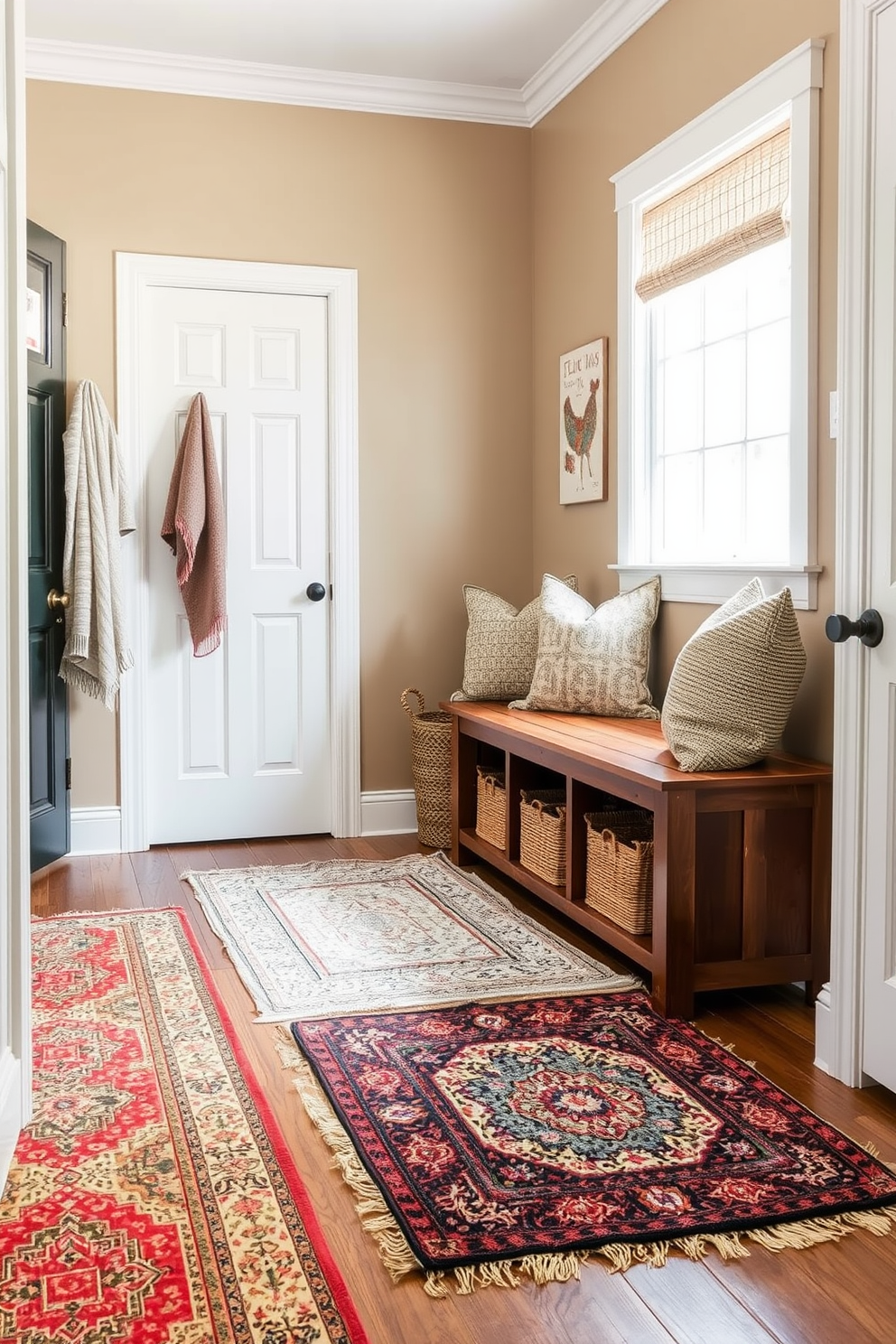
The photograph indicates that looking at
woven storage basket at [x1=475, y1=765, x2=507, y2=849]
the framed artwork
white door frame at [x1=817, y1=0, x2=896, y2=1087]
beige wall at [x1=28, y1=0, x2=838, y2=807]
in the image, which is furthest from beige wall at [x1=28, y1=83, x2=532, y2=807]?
white door frame at [x1=817, y1=0, x2=896, y2=1087]

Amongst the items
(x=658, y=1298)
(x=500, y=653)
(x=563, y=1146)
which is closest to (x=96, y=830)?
(x=500, y=653)

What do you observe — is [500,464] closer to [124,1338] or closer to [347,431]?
[347,431]

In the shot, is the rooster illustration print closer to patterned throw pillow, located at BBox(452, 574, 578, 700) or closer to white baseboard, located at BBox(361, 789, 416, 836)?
patterned throw pillow, located at BBox(452, 574, 578, 700)

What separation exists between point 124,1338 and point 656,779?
1.53 meters

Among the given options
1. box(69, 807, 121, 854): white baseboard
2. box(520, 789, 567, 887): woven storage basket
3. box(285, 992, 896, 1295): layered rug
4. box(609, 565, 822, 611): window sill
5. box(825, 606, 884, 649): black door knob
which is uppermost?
box(609, 565, 822, 611): window sill

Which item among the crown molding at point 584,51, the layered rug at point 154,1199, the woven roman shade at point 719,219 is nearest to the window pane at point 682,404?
the woven roman shade at point 719,219

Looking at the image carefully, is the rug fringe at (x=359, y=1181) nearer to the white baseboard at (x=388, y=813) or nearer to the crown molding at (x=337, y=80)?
the white baseboard at (x=388, y=813)

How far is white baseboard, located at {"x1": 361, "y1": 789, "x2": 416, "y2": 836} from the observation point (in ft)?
15.3

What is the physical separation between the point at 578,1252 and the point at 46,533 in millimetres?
3000

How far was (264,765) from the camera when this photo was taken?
4.55 m

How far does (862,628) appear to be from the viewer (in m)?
2.27

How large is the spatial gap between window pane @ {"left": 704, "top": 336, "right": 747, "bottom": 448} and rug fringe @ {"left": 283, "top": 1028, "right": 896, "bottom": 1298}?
7.07 feet

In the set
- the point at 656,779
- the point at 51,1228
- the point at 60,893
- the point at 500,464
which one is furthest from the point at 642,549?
the point at 51,1228

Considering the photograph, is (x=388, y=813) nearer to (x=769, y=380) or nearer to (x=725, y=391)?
(x=725, y=391)
